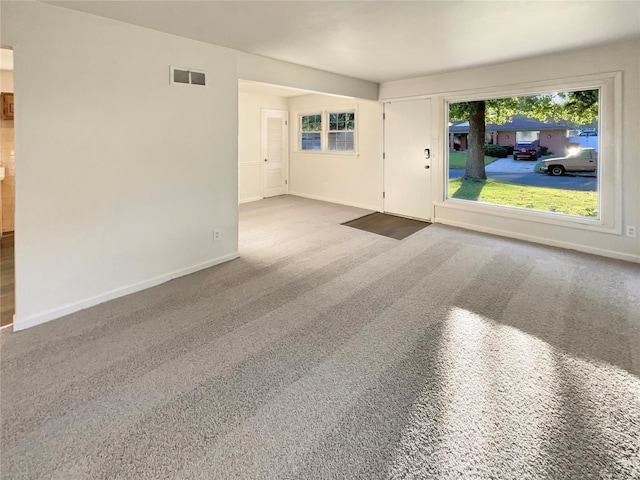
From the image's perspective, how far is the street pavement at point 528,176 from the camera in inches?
189

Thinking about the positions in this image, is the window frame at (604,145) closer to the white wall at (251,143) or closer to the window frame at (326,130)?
the window frame at (326,130)

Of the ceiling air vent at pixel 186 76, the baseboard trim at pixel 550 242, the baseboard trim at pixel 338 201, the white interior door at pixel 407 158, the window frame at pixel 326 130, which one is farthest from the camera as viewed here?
the window frame at pixel 326 130

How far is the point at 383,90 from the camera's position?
647cm

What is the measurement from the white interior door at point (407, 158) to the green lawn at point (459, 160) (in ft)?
1.17

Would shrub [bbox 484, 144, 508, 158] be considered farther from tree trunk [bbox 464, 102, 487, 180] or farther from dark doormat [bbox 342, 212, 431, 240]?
dark doormat [bbox 342, 212, 431, 240]

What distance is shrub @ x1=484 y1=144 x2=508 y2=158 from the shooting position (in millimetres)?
5906

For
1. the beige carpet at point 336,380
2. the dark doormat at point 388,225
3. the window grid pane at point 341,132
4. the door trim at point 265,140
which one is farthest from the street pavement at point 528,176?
the door trim at point 265,140

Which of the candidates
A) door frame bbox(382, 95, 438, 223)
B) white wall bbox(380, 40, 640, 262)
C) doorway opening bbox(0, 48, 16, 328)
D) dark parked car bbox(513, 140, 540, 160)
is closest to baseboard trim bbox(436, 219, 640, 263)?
white wall bbox(380, 40, 640, 262)

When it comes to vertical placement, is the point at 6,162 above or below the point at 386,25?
below

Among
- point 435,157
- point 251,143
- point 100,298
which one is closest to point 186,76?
point 100,298

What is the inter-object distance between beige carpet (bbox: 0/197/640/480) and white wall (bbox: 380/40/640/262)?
870 millimetres

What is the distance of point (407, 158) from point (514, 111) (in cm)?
177

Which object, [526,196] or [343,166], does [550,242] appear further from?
[343,166]

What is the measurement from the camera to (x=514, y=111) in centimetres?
542
